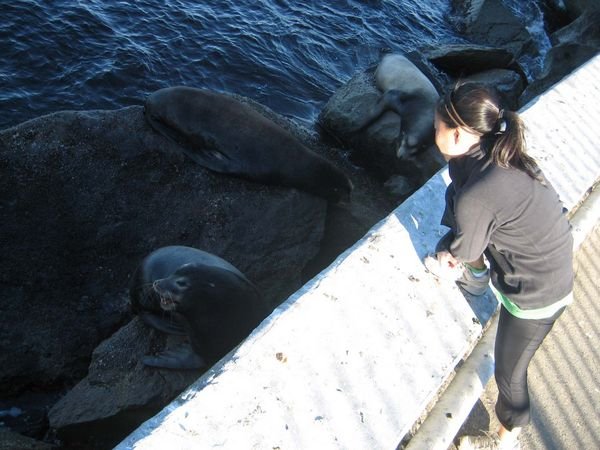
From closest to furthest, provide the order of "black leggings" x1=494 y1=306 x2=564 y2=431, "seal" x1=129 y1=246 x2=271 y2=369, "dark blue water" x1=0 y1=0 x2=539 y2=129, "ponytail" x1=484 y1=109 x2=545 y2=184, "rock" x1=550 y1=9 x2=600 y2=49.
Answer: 1. "ponytail" x1=484 y1=109 x2=545 y2=184
2. "black leggings" x1=494 y1=306 x2=564 y2=431
3. "seal" x1=129 y1=246 x2=271 y2=369
4. "dark blue water" x1=0 y1=0 x2=539 y2=129
5. "rock" x1=550 y1=9 x2=600 y2=49

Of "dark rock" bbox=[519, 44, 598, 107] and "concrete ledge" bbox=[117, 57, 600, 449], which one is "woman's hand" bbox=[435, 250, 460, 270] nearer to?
"concrete ledge" bbox=[117, 57, 600, 449]

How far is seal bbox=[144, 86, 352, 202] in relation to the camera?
602 cm

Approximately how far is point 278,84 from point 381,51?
2.86 metres

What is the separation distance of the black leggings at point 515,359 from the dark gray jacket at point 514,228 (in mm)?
139

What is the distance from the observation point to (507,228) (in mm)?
2574

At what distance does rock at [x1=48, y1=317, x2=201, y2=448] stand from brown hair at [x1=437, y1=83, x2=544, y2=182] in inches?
96.9

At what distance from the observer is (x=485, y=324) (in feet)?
10.5

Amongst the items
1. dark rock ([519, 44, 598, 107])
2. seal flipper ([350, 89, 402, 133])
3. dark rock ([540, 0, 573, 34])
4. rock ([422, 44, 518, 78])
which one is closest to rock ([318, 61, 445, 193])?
seal flipper ([350, 89, 402, 133])

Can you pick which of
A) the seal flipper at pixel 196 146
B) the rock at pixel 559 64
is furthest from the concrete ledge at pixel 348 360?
the rock at pixel 559 64

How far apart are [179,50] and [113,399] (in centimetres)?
696

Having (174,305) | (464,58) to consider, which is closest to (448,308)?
(174,305)

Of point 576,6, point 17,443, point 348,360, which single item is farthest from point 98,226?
point 576,6

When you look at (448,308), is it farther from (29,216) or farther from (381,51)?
(381,51)

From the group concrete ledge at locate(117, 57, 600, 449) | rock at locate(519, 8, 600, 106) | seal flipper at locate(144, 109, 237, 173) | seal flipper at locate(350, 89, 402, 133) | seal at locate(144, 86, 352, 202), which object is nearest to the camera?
concrete ledge at locate(117, 57, 600, 449)
